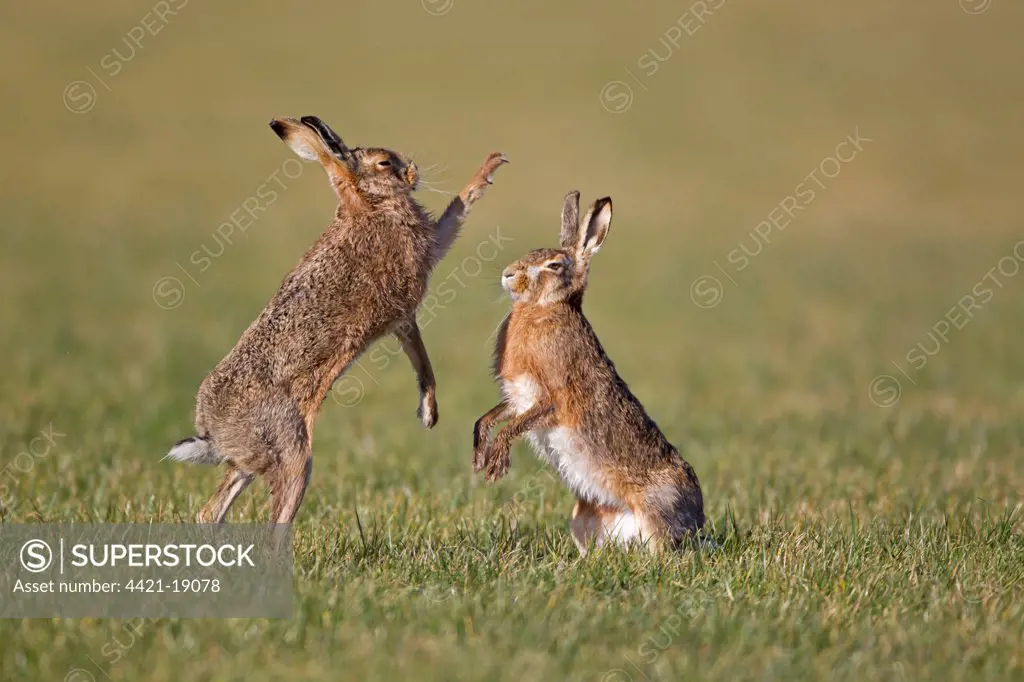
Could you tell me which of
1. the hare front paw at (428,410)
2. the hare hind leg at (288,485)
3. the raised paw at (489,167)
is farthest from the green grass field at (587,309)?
the hare front paw at (428,410)

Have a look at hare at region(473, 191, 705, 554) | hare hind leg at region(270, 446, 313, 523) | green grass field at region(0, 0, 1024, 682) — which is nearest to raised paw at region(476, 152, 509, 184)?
green grass field at region(0, 0, 1024, 682)

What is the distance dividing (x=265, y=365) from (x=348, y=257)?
0.91 m

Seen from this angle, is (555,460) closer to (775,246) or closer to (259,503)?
(259,503)

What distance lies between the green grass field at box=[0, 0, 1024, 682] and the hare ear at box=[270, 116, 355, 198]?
2.17 ft

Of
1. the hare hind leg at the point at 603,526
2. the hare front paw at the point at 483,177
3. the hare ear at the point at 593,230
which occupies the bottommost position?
the hare hind leg at the point at 603,526

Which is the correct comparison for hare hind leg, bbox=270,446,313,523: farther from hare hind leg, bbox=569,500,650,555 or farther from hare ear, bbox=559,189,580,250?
hare ear, bbox=559,189,580,250

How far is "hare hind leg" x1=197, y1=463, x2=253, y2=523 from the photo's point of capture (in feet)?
21.7

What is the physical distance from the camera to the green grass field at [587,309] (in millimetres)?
5332

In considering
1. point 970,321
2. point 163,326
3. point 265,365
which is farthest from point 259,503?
point 970,321

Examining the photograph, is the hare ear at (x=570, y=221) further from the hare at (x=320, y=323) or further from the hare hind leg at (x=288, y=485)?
the hare hind leg at (x=288, y=485)

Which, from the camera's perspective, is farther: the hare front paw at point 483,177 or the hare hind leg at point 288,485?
the hare front paw at point 483,177

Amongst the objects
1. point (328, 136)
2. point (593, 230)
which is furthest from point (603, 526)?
point (328, 136)

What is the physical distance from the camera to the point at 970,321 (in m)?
16.1

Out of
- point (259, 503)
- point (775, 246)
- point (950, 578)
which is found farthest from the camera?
point (775, 246)
